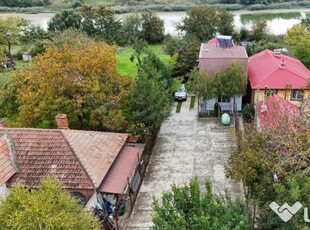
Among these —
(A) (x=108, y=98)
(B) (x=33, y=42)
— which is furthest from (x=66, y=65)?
(B) (x=33, y=42)

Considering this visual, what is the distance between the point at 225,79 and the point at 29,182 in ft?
62.8

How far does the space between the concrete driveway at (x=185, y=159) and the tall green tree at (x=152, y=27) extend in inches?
1383

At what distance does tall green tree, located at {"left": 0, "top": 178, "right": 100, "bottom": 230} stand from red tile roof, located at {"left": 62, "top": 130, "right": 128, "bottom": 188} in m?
4.30

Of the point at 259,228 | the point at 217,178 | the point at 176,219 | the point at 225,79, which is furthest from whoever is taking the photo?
the point at 225,79

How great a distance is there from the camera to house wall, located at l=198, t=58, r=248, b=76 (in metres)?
29.7

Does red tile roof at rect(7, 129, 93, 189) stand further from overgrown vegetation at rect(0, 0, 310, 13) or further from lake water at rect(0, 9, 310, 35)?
overgrown vegetation at rect(0, 0, 310, 13)

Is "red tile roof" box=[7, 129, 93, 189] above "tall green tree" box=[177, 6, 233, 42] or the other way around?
the other way around

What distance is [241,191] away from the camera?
19.7m

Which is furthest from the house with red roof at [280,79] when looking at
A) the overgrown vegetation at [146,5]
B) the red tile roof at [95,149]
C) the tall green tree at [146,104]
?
the overgrown vegetation at [146,5]

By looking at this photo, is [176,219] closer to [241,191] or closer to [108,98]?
[241,191]

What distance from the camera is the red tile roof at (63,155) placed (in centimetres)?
1742

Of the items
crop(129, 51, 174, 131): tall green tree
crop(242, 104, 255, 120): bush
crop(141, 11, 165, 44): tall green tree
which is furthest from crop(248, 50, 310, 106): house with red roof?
crop(141, 11, 165, 44): tall green tree

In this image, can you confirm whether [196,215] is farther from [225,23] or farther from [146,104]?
[225,23]

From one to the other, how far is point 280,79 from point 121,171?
18.6 meters
